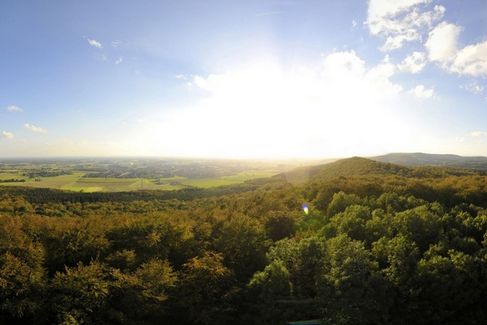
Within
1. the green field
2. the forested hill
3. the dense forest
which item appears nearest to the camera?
the dense forest

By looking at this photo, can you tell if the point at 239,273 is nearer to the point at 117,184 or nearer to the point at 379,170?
the point at 379,170

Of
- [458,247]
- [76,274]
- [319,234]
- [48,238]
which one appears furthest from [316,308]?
[48,238]

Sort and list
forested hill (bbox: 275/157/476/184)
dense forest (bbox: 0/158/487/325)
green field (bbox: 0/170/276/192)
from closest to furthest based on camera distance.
Result: dense forest (bbox: 0/158/487/325) → forested hill (bbox: 275/157/476/184) → green field (bbox: 0/170/276/192)

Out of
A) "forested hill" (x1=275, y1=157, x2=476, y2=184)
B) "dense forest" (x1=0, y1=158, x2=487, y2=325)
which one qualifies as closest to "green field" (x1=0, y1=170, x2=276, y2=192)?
"forested hill" (x1=275, y1=157, x2=476, y2=184)

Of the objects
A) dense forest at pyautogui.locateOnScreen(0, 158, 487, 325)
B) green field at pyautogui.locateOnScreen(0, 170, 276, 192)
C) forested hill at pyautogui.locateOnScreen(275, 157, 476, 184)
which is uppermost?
forested hill at pyautogui.locateOnScreen(275, 157, 476, 184)

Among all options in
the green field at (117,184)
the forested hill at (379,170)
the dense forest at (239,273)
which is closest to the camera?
the dense forest at (239,273)

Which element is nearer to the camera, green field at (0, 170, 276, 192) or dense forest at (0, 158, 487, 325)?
dense forest at (0, 158, 487, 325)

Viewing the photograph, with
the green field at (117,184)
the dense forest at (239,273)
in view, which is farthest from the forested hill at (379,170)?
the green field at (117,184)

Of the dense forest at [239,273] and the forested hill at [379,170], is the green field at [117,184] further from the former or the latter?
the dense forest at [239,273]

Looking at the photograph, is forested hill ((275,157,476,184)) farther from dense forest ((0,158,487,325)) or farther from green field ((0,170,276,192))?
green field ((0,170,276,192))

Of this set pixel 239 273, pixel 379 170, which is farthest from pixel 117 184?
pixel 239 273

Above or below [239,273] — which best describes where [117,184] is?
below
